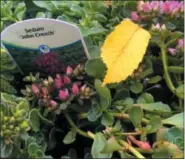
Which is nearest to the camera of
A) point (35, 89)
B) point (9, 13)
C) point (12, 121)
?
point (12, 121)

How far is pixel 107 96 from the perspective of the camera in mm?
676

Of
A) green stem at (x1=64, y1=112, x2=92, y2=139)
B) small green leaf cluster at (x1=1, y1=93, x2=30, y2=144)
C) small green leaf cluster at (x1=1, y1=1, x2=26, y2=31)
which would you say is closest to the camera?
small green leaf cluster at (x1=1, y1=93, x2=30, y2=144)

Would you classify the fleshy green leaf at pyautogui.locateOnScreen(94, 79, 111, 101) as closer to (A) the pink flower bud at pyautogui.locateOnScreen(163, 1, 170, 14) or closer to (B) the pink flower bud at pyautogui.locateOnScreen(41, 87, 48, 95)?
(B) the pink flower bud at pyautogui.locateOnScreen(41, 87, 48, 95)

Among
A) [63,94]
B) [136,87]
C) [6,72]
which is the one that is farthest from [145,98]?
[6,72]

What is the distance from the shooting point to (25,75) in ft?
2.54

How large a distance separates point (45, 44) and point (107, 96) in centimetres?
12

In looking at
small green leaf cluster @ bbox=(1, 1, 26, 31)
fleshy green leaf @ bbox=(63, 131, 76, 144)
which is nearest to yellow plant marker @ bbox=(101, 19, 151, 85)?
fleshy green leaf @ bbox=(63, 131, 76, 144)

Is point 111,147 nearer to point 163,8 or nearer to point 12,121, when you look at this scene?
point 12,121

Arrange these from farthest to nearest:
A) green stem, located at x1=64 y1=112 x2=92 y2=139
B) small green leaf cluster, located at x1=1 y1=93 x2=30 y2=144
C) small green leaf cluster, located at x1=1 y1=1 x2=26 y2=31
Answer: small green leaf cluster, located at x1=1 y1=1 x2=26 y2=31 → green stem, located at x1=64 y1=112 x2=92 y2=139 → small green leaf cluster, located at x1=1 y1=93 x2=30 y2=144

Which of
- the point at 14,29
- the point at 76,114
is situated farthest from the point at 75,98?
the point at 14,29

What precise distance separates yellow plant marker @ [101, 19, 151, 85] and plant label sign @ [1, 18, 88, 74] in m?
0.05

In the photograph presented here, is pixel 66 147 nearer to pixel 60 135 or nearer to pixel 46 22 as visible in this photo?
pixel 60 135

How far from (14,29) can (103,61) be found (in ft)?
0.47

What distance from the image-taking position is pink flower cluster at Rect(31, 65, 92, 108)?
27.3 inches
